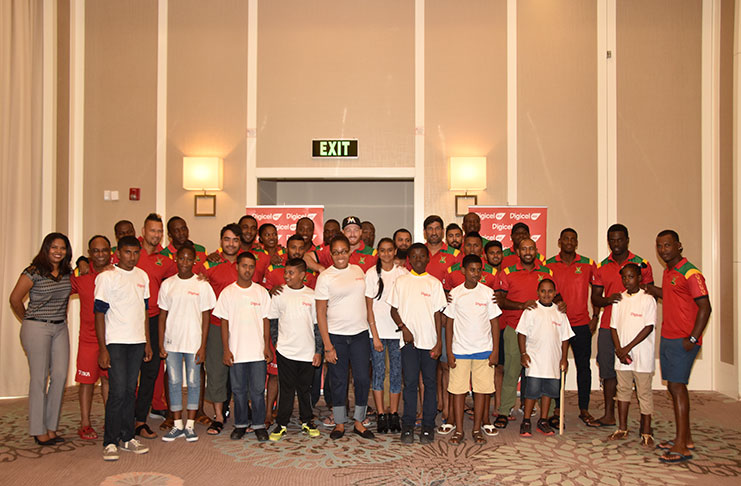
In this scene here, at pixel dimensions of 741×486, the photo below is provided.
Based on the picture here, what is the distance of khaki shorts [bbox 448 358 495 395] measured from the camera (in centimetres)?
425

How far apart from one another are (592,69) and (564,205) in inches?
64.4

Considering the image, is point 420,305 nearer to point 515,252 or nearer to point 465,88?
point 515,252

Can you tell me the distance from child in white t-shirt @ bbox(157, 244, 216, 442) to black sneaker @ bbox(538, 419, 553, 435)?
2.67m

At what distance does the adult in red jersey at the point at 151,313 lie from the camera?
4382 mm

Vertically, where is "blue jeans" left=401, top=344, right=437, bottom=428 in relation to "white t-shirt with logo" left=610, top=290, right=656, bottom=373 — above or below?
below

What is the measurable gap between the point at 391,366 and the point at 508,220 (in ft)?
8.28

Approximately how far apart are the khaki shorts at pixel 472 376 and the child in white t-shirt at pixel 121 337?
224cm

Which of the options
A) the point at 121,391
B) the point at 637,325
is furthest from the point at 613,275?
the point at 121,391

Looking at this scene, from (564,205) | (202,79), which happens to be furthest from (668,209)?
(202,79)

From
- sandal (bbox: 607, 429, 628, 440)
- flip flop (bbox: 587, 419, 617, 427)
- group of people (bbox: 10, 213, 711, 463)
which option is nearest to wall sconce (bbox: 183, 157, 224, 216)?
group of people (bbox: 10, 213, 711, 463)

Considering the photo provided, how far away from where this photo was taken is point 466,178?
6602 mm

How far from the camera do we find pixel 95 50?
6.80 m

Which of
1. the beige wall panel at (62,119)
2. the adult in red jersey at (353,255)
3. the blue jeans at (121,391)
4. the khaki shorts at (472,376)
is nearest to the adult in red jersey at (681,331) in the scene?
the khaki shorts at (472,376)

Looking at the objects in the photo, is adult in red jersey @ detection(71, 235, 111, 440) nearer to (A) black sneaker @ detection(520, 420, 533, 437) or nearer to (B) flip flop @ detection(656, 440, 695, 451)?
(A) black sneaker @ detection(520, 420, 533, 437)
